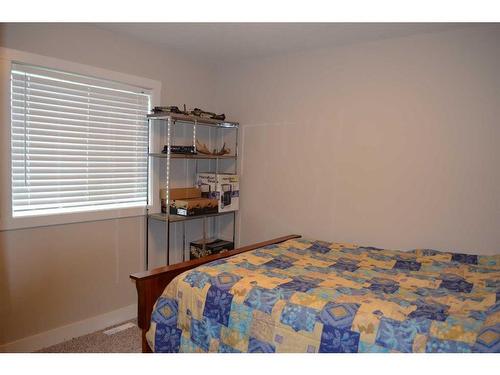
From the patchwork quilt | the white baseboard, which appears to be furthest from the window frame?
the patchwork quilt

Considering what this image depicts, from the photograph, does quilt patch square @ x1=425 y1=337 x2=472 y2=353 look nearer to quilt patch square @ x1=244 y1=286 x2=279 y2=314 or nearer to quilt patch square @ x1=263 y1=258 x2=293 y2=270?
quilt patch square @ x1=244 y1=286 x2=279 y2=314

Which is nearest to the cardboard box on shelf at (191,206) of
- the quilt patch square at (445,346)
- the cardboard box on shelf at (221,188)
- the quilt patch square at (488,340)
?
the cardboard box on shelf at (221,188)

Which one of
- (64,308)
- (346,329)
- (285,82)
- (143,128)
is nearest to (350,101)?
(285,82)

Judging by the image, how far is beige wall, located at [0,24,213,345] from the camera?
7.92 feet

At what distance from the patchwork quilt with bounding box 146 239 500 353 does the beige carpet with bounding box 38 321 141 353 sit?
2.17 feet

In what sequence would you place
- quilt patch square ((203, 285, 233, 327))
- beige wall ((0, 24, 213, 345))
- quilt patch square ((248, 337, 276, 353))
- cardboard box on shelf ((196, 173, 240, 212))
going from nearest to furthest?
1. quilt patch square ((248, 337, 276, 353))
2. quilt patch square ((203, 285, 233, 327))
3. beige wall ((0, 24, 213, 345))
4. cardboard box on shelf ((196, 173, 240, 212))

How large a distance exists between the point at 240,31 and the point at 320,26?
0.56 meters

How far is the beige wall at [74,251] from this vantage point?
241cm

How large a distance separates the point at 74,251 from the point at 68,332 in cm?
56

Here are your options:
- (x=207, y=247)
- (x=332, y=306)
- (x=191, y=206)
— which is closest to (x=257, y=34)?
(x=191, y=206)

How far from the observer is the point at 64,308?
270cm

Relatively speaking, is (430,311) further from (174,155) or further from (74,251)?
(74,251)

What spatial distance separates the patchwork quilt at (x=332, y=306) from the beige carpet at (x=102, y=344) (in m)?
0.66

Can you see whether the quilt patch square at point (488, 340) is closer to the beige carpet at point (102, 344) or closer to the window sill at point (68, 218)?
the beige carpet at point (102, 344)
